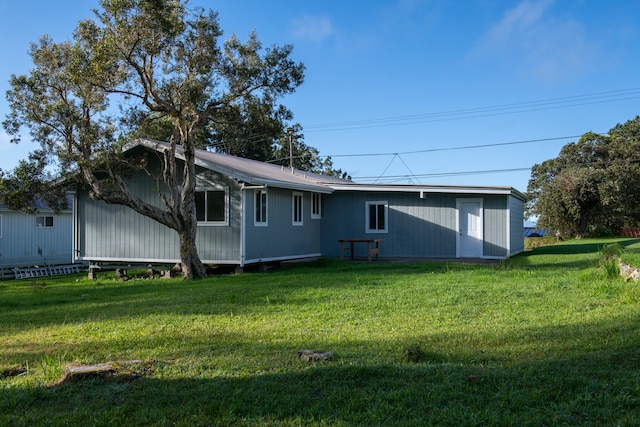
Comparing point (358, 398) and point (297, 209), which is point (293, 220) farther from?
point (358, 398)

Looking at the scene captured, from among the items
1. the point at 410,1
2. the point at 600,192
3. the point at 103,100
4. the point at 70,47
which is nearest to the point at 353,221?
the point at 410,1

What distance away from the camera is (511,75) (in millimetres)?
23875

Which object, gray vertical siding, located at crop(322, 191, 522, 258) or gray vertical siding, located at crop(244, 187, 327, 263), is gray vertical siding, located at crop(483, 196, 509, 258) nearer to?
gray vertical siding, located at crop(322, 191, 522, 258)

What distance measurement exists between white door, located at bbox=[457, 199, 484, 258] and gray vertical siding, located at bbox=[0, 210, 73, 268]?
16.7m

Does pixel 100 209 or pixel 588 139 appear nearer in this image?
pixel 100 209

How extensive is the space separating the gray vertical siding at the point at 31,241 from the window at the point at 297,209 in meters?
12.1

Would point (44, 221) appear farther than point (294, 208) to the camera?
Yes

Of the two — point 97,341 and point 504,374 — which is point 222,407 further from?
point 97,341

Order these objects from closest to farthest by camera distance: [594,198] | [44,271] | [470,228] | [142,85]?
[142,85] < [470,228] < [44,271] < [594,198]

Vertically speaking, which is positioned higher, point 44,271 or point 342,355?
point 342,355

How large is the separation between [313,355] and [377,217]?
13700 millimetres

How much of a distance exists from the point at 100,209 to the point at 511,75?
17956mm

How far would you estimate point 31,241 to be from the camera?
22.4m

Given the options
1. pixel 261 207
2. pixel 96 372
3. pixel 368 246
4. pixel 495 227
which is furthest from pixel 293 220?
pixel 96 372
